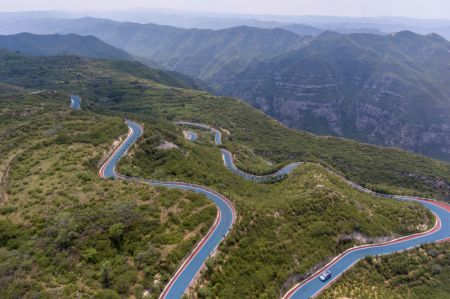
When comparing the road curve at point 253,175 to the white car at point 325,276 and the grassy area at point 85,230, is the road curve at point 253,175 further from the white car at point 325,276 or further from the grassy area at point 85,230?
the white car at point 325,276

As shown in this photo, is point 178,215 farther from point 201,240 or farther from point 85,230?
point 85,230

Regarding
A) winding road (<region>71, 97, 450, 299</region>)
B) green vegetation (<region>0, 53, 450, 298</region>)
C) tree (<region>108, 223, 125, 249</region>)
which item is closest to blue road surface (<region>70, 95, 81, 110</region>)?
green vegetation (<region>0, 53, 450, 298</region>)

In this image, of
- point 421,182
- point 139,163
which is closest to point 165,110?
point 139,163

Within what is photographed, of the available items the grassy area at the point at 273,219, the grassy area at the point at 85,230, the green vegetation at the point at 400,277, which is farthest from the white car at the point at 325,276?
the grassy area at the point at 85,230

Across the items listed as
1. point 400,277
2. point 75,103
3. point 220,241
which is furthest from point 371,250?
point 75,103

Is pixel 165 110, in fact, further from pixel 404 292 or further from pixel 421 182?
pixel 404 292

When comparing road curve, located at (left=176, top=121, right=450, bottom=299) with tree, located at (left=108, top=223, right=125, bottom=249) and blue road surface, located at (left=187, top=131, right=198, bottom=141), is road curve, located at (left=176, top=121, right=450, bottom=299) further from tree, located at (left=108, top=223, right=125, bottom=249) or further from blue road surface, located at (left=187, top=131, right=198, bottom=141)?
blue road surface, located at (left=187, top=131, right=198, bottom=141)
